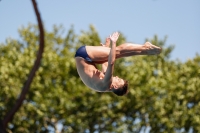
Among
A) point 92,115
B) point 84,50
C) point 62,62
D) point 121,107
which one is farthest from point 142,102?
point 84,50

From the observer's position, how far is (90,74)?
7129 mm

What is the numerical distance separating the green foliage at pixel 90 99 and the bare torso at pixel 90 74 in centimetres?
1513

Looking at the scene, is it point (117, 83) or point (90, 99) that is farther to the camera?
point (90, 99)

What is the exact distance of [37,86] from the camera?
22672 mm

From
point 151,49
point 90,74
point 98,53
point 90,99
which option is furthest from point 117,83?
point 90,99

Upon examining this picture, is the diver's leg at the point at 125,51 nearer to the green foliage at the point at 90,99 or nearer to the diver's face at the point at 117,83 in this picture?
the diver's face at the point at 117,83

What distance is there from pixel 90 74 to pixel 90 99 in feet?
50.3

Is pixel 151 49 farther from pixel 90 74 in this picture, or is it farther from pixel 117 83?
pixel 90 74

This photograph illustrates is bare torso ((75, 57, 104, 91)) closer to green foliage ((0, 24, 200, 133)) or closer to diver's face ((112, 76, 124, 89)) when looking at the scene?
diver's face ((112, 76, 124, 89))

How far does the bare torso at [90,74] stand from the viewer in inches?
279

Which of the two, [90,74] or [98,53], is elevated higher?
[98,53]

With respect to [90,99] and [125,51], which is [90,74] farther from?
[90,99]

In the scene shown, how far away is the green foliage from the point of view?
74.0 ft

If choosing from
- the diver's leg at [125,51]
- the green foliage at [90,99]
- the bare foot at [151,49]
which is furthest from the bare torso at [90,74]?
the green foliage at [90,99]
